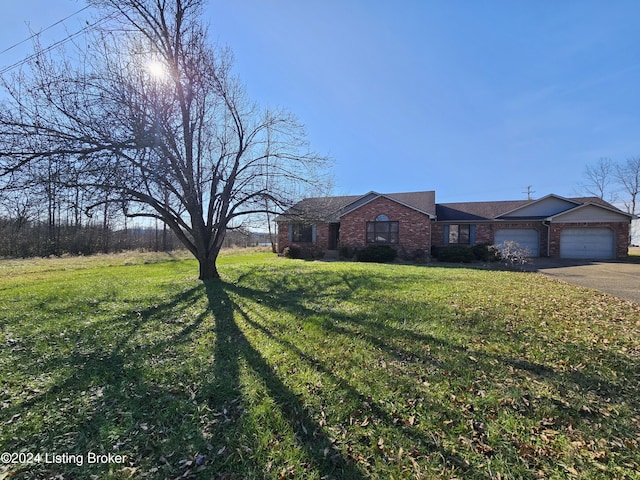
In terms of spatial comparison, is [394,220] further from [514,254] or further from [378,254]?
[514,254]

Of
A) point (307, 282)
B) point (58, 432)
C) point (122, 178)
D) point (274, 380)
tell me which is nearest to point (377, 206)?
point (307, 282)

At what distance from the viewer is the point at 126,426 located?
298 centimetres

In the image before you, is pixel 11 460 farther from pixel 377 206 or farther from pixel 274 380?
pixel 377 206

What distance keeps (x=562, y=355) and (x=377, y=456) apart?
356 centimetres

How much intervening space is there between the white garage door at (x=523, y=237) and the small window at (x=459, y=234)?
180cm

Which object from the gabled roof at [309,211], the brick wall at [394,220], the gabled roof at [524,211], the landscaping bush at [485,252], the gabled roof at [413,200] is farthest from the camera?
the gabled roof at [413,200]

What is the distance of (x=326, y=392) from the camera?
11.5ft

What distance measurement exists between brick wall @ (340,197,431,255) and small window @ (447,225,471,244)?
2.93m

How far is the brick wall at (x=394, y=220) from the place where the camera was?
66.1ft

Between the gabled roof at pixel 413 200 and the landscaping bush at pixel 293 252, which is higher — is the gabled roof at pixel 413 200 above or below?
above

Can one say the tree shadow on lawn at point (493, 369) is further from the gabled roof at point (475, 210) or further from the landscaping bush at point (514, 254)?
the gabled roof at point (475, 210)

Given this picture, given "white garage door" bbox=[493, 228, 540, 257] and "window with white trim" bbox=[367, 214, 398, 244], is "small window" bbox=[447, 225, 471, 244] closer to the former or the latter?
"white garage door" bbox=[493, 228, 540, 257]

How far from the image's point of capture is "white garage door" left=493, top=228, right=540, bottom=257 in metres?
21.0

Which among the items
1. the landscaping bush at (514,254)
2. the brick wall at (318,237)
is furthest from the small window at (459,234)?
the brick wall at (318,237)
